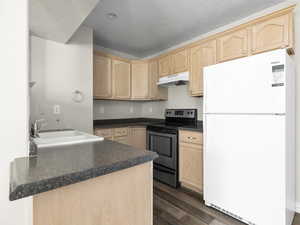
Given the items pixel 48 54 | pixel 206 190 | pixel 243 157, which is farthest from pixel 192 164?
pixel 48 54

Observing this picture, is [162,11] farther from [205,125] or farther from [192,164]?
[192,164]

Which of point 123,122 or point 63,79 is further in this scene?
point 123,122

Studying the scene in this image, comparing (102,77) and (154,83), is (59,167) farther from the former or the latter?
(154,83)

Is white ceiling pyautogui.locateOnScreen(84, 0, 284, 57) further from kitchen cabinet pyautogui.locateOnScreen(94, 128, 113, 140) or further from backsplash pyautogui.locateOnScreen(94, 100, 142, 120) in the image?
kitchen cabinet pyautogui.locateOnScreen(94, 128, 113, 140)

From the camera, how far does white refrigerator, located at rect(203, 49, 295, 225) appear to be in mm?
1421

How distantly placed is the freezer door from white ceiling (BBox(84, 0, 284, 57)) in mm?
930

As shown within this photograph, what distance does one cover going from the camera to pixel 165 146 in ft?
8.59

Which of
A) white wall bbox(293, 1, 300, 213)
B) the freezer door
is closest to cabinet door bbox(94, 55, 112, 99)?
the freezer door

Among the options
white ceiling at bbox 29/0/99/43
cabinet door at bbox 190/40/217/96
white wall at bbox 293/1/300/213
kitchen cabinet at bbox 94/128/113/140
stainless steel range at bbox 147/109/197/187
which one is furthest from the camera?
kitchen cabinet at bbox 94/128/113/140

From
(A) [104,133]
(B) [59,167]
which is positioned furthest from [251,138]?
(A) [104,133]

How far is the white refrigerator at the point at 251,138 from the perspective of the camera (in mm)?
1421

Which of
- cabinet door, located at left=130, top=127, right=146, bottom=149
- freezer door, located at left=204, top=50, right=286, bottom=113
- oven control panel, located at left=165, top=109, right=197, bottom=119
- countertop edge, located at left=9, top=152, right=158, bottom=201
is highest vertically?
freezer door, located at left=204, top=50, right=286, bottom=113

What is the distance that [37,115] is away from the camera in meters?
2.07

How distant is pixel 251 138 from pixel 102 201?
4.94ft
